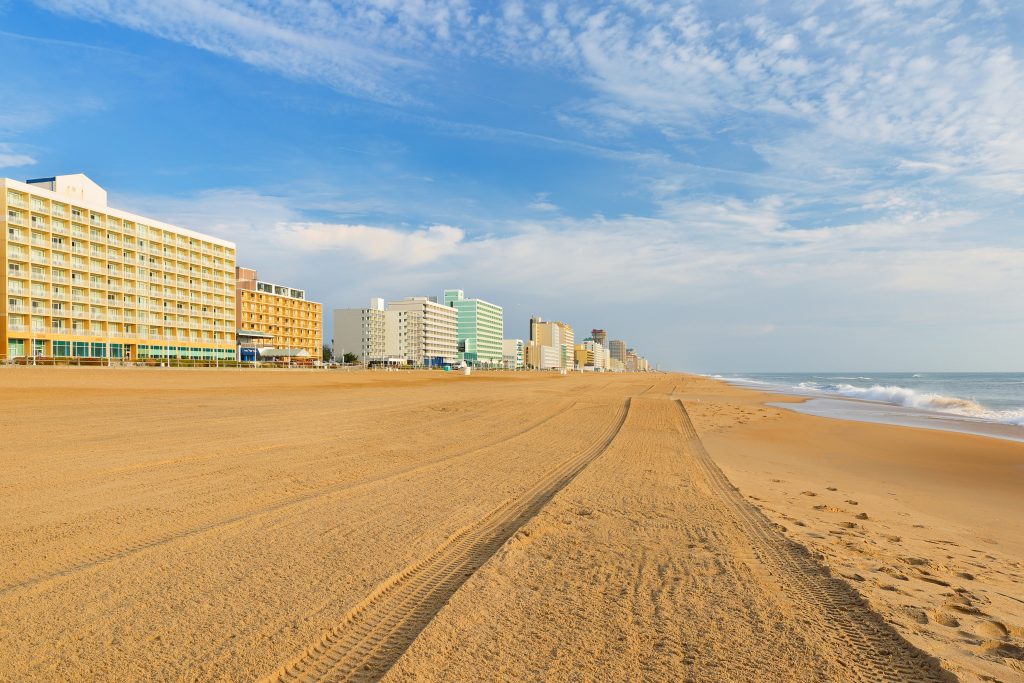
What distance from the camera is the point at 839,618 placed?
404 cm

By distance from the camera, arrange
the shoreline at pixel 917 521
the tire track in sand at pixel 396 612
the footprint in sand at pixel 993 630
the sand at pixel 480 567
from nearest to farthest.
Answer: the tire track in sand at pixel 396 612
the sand at pixel 480 567
the footprint in sand at pixel 993 630
the shoreline at pixel 917 521

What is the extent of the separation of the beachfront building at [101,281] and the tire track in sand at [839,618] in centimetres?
7275

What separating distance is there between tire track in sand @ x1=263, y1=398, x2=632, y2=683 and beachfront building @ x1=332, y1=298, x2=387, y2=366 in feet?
549

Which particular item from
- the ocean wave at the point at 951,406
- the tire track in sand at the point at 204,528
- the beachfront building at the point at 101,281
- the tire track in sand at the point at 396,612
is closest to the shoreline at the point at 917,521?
the tire track in sand at the point at 396,612

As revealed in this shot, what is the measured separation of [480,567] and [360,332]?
172645 mm

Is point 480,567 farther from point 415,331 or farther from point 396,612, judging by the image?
point 415,331

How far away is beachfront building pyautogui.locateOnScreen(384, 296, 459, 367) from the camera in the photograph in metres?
172

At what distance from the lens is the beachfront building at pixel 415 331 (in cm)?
17212

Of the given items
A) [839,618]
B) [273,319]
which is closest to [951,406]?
[839,618]

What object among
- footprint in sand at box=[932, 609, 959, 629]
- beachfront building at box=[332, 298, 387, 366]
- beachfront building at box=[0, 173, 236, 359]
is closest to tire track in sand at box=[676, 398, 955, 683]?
footprint in sand at box=[932, 609, 959, 629]

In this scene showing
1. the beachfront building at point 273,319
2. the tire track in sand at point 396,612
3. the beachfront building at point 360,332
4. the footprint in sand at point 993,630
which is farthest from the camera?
the beachfront building at point 360,332

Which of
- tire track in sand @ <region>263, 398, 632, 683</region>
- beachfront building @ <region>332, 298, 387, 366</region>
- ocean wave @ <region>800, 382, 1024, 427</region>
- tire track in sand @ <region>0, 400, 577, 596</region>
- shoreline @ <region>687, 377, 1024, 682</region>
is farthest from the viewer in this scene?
beachfront building @ <region>332, 298, 387, 366</region>

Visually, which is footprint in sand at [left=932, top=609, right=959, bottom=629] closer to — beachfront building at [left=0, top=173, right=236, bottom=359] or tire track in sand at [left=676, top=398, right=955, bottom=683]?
tire track in sand at [left=676, top=398, right=955, bottom=683]

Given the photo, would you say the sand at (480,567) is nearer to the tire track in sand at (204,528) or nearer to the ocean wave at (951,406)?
the tire track in sand at (204,528)
